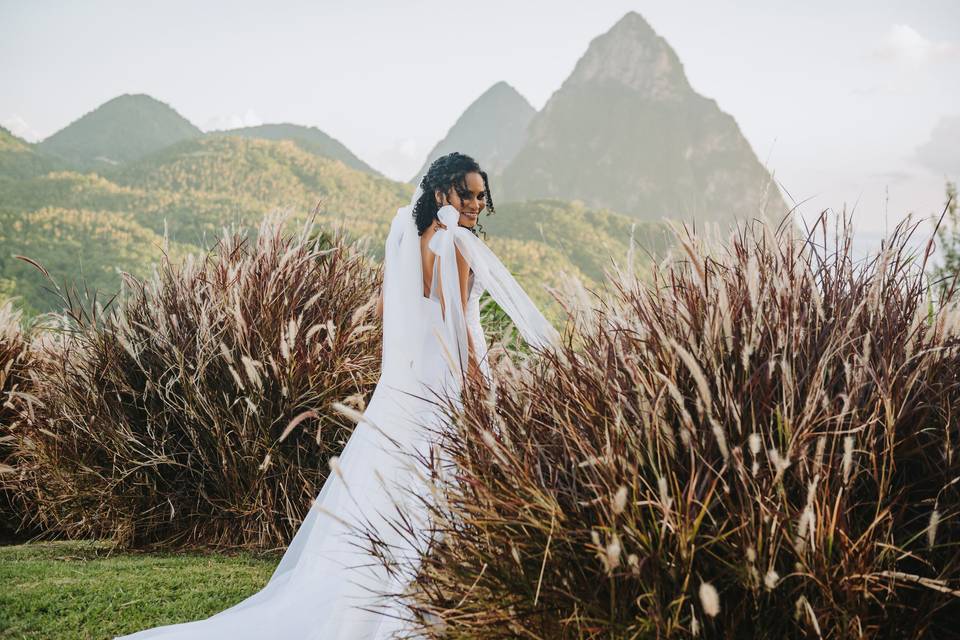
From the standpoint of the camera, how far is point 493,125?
178 m

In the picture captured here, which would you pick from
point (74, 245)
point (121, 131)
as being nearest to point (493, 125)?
point (121, 131)

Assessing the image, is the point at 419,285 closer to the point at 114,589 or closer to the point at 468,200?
the point at 468,200

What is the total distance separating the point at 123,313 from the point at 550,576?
4056 mm

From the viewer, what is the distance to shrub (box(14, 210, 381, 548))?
432 cm

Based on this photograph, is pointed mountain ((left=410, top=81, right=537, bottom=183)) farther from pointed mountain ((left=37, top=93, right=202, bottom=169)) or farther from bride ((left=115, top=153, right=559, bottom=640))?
bride ((left=115, top=153, right=559, bottom=640))

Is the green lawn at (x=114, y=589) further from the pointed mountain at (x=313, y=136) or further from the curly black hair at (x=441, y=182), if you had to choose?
the pointed mountain at (x=313, y=136)

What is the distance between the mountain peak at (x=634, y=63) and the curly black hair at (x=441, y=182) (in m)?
155

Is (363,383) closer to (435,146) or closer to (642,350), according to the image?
(642,350)

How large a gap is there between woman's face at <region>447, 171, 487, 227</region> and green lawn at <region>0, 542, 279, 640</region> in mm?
2337

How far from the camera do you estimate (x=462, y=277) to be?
141 inches

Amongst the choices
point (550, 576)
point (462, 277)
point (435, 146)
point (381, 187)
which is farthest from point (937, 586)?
point (435, 146)

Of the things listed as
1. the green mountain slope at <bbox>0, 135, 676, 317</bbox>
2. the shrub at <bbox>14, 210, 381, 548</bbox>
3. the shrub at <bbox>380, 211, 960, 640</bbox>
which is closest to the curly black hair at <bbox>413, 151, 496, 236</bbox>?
the shrub at <bbox>14, 210, 381, 548</bbox>

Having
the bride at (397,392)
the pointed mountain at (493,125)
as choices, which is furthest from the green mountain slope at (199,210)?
the pointed mountain at (493,125)

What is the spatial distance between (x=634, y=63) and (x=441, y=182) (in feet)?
535
